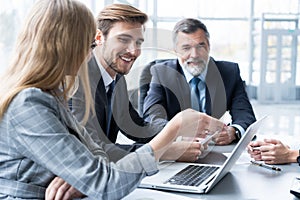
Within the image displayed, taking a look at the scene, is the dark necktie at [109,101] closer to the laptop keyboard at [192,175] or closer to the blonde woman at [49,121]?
the laptop keyboard at [192,175]

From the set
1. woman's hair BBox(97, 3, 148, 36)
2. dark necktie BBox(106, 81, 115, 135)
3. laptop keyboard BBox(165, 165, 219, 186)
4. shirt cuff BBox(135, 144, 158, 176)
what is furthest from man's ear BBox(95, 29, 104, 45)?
shirt cuff BBox(135, 144, 158, 176)

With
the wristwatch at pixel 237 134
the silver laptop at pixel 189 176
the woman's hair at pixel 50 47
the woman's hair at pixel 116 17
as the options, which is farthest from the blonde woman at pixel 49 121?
the wristwatch at pixel 237 134

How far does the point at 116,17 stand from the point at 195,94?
73 cm

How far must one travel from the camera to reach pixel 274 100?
314 inches

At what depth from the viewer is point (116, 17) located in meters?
1.71

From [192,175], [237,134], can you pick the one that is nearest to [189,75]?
[237,134]

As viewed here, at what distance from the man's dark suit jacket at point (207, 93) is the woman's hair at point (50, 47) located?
1.14 meters

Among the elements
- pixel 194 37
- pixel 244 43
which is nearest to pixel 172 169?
pixel 194 37

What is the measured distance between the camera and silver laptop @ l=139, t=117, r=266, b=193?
115 centimetres

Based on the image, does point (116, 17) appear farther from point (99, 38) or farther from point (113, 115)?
point (113, 115)

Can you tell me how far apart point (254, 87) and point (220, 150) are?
6.59 m

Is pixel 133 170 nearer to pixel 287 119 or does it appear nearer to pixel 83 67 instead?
pixel 83 67

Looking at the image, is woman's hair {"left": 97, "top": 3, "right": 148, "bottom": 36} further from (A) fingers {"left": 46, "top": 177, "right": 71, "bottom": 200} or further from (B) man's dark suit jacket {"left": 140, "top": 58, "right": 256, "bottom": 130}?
(A) fingers {"left": 46, "top": 177, "right": 71, "bottom": 200}

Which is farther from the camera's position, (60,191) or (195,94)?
(195,94)
